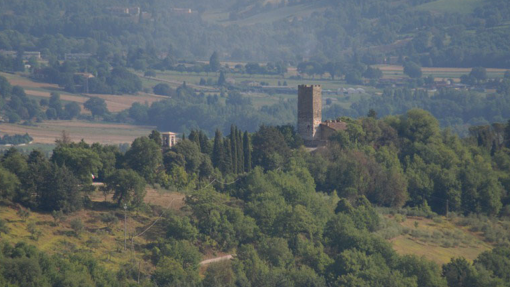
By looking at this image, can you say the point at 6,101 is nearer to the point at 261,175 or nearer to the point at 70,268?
the point at 261,175

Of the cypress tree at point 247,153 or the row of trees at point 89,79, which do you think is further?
the row of trees at point 89,79

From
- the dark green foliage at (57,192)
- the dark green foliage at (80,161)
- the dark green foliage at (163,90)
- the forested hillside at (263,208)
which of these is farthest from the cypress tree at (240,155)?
the dark green foliage at (163,90)

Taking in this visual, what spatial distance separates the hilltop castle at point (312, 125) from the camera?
3049 inches

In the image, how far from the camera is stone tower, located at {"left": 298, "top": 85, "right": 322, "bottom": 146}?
77.7 meters

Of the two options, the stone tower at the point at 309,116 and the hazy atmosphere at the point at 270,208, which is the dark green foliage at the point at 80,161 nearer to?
the hazy atmosphere at the point at 270,208

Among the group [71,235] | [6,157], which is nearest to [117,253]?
[71,235]

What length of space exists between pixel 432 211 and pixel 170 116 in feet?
312

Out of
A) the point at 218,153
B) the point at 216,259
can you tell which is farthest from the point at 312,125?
the point at 216,259

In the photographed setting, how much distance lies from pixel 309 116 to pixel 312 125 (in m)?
0.61

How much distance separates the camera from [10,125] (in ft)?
466

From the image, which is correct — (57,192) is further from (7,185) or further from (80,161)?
(80,161)

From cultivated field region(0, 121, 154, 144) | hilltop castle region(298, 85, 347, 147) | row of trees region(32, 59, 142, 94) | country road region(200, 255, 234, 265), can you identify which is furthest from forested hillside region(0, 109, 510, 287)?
row of trees region(32, 59, 142, 94)

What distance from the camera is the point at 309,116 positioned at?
77812mm

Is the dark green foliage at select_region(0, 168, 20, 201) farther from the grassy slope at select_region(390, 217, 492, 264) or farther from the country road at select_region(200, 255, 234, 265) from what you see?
the grassy slope at select_region(390, 217, 492, 264)
